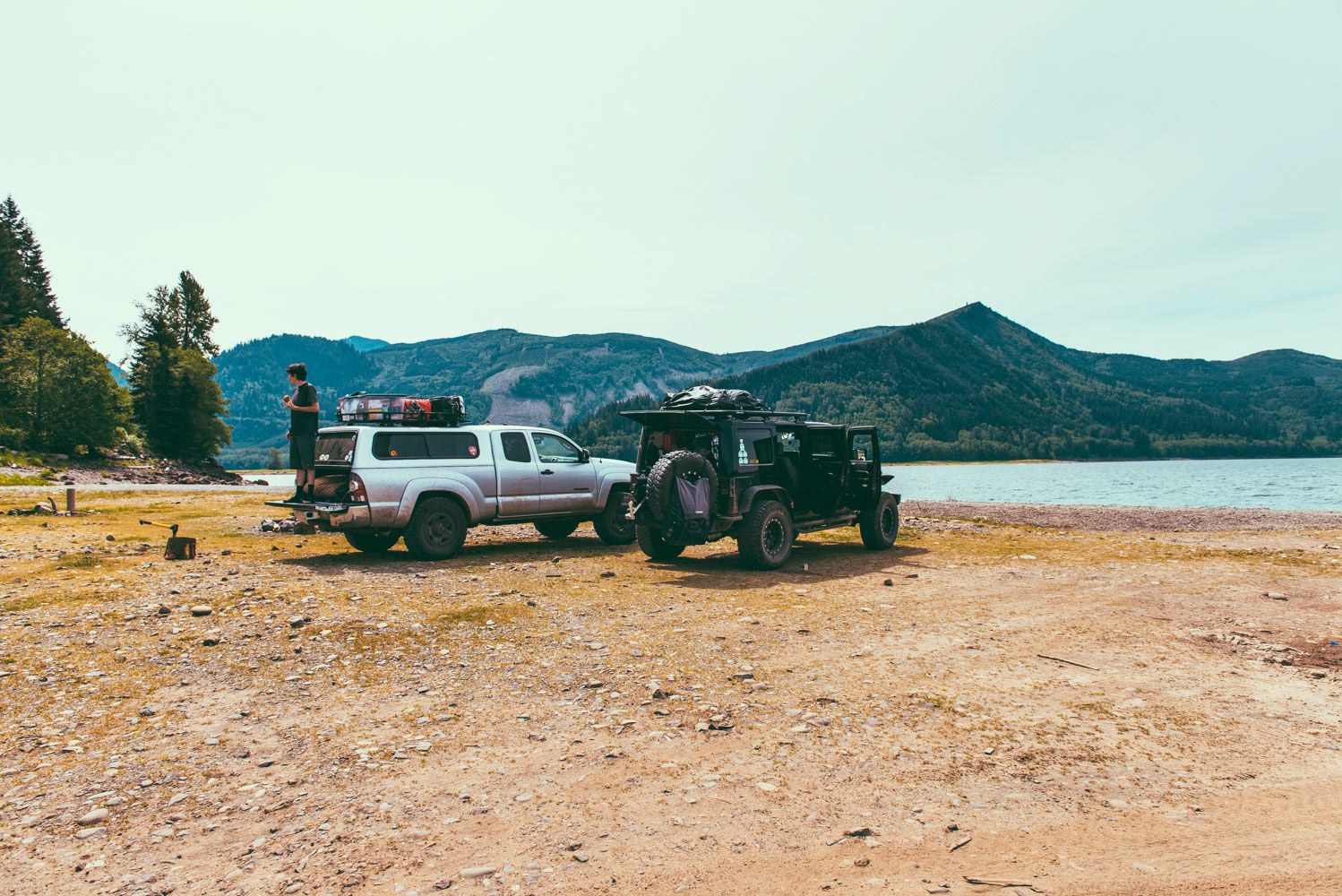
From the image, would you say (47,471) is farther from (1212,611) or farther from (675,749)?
(1212,611)

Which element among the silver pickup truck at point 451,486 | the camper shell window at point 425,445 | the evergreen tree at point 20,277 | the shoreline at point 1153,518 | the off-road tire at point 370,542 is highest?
the evergreen tree at point 20,277

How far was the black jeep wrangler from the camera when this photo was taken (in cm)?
1090

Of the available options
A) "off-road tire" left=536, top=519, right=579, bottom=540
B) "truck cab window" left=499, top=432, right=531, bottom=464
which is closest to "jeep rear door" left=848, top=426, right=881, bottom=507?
"off-road tire" left=536, top=519, right=579, bottom=540

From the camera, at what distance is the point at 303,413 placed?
11.7 meters

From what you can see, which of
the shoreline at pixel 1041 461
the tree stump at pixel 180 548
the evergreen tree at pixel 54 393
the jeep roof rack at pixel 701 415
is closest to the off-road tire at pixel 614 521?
the jeep roof rack at pixel 701 415

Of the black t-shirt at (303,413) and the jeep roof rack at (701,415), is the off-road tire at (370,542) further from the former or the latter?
the jeep roof rack at (701,415)

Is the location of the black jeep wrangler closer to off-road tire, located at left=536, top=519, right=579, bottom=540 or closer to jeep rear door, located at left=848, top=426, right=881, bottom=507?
jeep rear door, located at left=848, top=426, right=881, bottom=507

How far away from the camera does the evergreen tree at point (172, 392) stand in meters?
56.7

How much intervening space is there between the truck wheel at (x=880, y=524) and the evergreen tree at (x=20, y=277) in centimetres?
6459

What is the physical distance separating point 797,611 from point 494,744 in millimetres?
4601

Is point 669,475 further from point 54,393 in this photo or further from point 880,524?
point 54,393

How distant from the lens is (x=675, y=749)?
4398mm

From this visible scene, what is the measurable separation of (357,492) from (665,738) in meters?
8.53

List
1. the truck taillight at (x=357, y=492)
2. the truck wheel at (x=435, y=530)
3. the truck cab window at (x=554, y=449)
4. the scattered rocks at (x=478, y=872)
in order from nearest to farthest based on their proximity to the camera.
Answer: the scattered rocks at (x=478, y=872)
the truck taillight at (x=357, y=492)
the truck wheel at (x=435, y=530)
the truck cab window at (x=554, y=449)
